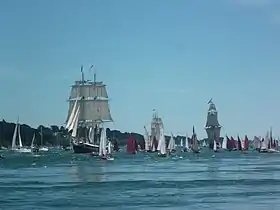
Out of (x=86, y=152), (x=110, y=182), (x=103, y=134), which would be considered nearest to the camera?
(x=110, y=182)

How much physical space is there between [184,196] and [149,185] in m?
12.1

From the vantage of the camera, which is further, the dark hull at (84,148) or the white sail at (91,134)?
the white sail at (91,134)

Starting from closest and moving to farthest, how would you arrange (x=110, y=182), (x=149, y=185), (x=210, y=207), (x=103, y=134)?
(x=210, y=207)
(x=149, y=185)
(x=110, y=182)
(x=103, y=134)

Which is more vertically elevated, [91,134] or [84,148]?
[91,134]

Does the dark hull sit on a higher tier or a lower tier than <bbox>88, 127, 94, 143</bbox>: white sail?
lower

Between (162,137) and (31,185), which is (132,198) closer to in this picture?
(31,185)

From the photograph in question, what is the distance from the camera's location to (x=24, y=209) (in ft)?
141

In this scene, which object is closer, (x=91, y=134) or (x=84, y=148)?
(x=84, y=148)

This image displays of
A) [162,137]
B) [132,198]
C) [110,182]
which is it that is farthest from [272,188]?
[162,137]

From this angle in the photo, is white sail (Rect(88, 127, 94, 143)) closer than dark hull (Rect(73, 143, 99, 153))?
No

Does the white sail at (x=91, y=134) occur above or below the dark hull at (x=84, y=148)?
above

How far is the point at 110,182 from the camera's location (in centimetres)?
6775

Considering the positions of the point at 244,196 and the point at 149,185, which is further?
the point at 149,185

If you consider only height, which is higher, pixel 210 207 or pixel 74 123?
pixel 74 123
